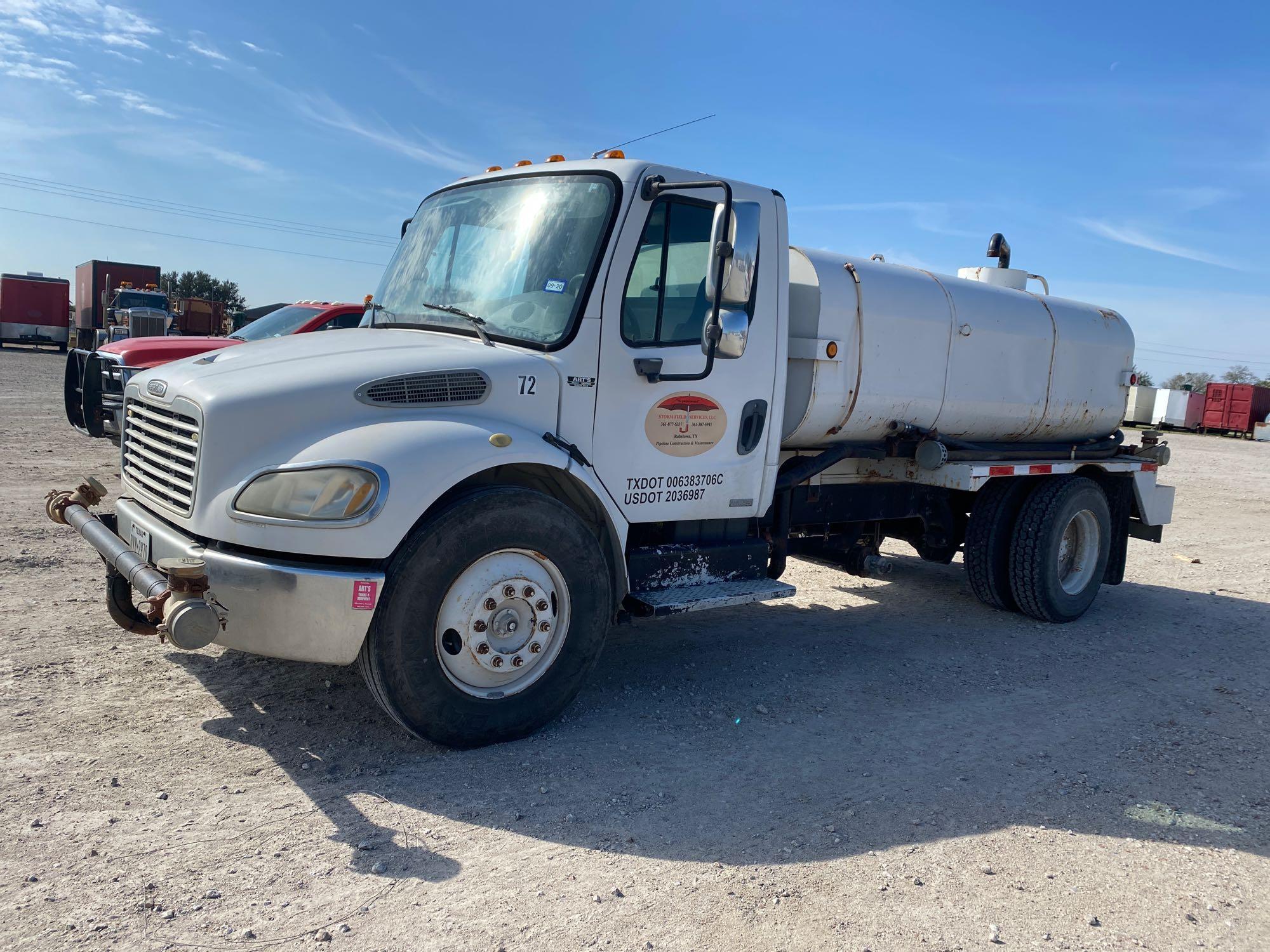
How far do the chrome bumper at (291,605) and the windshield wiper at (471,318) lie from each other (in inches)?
51.6

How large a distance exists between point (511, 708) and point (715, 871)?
4.16 feet

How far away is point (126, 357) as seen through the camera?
909cm

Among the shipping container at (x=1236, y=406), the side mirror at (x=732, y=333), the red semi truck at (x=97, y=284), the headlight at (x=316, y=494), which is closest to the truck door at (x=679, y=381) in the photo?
the side mirror at (x=732, y=333)

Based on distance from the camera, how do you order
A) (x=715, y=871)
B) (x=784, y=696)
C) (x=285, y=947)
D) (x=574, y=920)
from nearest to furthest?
(x=285, y=947), (x=574, y=920), (x=715, y=871), (x=784, y=696)

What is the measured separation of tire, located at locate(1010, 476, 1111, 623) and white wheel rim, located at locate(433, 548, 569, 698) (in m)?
4.48

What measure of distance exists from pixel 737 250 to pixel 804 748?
7.92 feet

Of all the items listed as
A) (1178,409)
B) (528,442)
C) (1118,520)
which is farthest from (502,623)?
(1178,409)

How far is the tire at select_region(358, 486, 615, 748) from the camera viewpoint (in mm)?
3961

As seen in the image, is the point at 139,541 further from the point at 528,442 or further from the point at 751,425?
the point at 751,425

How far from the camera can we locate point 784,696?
17.7ft

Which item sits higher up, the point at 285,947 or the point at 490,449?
the point at 490,449

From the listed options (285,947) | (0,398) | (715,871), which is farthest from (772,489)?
(0,398)

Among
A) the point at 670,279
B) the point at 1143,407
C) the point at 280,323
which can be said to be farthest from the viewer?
the point at 1143,407

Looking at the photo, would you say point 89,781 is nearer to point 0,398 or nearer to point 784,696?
point 784,696
